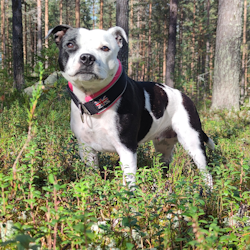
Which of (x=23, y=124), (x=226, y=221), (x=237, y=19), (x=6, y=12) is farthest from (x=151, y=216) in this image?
(x=6, y=12)

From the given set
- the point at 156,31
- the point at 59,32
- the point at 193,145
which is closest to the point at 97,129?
the point at 59,32

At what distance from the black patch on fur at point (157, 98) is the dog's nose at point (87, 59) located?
115 cm

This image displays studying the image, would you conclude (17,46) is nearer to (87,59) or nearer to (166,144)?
(166,144)

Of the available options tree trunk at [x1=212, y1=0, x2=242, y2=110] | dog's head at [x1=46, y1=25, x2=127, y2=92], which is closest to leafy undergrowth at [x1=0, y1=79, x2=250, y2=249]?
dog's head at [x1=46, y1=25, x2=127, y2=92]

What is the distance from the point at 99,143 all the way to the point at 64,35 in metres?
1.27

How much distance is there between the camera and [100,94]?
8.68ft

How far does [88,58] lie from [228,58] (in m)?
7.22

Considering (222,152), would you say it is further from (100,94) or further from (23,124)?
(23,124)

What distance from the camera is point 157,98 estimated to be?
11.0 feet

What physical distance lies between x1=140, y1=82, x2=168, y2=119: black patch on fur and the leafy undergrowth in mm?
616

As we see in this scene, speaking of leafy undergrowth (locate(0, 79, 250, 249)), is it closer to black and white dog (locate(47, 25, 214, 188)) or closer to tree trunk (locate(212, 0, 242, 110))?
black and white dog (locate(47, 25, 214, 188))

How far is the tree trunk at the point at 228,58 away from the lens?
808 centimetres

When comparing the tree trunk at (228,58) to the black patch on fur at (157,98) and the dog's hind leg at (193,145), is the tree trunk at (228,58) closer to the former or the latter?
the dog's hind leg at (193,145)

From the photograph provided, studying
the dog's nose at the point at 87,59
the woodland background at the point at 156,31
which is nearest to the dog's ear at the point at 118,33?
the dog's nose at the point at 87,59
